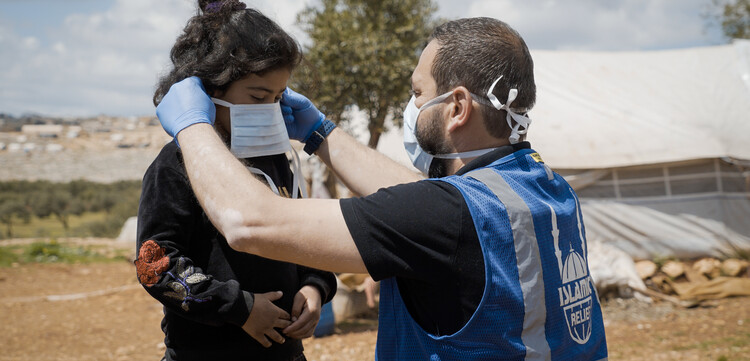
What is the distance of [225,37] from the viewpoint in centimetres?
184

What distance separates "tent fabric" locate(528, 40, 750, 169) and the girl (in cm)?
749

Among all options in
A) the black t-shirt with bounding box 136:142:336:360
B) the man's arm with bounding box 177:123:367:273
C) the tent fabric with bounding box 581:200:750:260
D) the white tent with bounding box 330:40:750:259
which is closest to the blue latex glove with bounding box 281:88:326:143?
the black t-shirt with bounding box 136:142:336:360

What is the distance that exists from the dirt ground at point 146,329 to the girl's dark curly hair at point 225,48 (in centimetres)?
356

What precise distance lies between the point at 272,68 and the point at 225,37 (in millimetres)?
169

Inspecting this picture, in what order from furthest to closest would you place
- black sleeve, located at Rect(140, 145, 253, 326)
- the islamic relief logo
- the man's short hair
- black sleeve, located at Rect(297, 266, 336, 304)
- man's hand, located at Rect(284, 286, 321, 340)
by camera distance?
black sleeve, located at Rect(297, 266, 336, 304)
man's hand, located at Rect(284, 286, 321, 340)
black sleeve, located at Rect(140, 145, 253, 326)
the man's short hair
the islamic relief logo

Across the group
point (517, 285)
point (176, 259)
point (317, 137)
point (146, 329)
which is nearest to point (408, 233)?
point (517, 285)

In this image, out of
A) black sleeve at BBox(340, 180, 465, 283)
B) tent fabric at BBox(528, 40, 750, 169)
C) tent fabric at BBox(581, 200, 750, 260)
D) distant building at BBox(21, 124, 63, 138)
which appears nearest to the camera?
black sleeve at BBox(340, 180, 465, 283)

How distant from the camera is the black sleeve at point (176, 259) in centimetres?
161

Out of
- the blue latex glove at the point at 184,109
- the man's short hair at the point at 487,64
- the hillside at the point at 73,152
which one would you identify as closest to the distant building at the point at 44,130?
the hillside at the point at 73,152

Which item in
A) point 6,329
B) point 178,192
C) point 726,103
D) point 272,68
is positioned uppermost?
A: point 272,68

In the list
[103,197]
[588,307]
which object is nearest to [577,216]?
[588,307]

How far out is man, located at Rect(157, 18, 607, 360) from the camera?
1.27 metres

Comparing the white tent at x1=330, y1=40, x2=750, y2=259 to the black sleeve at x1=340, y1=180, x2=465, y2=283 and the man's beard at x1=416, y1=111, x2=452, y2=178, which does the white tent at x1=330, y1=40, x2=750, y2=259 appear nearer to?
the man's beard at x1=416, y1=111, x2=452, y2=178

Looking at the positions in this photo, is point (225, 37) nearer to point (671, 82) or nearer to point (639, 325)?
point (639, 325)
